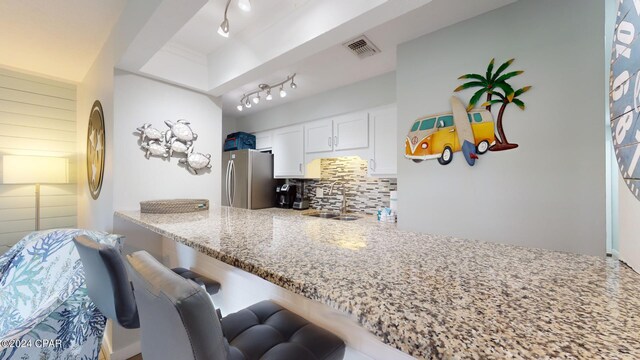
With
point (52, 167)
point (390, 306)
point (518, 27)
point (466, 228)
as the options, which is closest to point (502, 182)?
point (466, 228)

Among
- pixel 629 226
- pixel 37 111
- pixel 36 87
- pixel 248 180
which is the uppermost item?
pixel 36 87

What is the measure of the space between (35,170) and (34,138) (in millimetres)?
573

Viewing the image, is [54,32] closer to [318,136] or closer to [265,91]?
[265,91]

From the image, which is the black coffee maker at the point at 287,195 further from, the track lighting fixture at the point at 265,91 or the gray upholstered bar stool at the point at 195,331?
the gray upholstered bar stool at the point at 195,331

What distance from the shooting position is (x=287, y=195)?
361 centimetres

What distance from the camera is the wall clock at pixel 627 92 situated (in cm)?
52

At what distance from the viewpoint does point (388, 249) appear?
80 cm

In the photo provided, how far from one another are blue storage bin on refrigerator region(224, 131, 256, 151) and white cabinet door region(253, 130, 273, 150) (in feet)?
0.30

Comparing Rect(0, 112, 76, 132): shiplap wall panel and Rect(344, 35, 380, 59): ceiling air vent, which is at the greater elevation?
Rect(344, 35, 380, 59): ceiling air vent

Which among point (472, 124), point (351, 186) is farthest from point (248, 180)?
point (472, 124)

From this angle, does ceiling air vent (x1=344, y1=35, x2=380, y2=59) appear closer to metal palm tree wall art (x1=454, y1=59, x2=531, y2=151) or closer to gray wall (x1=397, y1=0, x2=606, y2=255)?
gray wall (x1=397, y1=0, x2=606, y2=255)

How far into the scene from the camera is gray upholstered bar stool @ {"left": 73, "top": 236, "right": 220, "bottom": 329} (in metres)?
0.96

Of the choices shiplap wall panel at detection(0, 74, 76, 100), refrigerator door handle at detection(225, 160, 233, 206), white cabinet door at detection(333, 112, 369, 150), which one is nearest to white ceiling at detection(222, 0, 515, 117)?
white cabinet door at detection(333, 112, 369, 150)

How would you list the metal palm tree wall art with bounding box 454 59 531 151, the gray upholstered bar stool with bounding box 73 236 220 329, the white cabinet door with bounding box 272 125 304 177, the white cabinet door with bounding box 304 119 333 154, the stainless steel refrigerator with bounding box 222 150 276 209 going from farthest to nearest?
the stainless steel refrigerator with bounding box 222 150 276 209 < the white cabinet door with bounding box 272 125 304 177 < the white cabinet door with bounding box 304 119 333 154 < the metal palm tree wall art with bounding box 454 59 531 151 < the gray upholstered bar stool with bounding box 73 236 220 329
